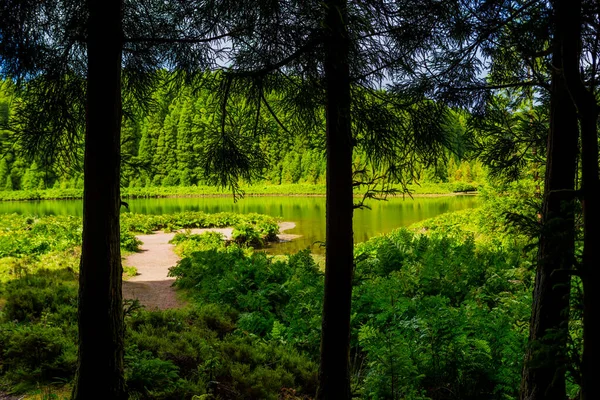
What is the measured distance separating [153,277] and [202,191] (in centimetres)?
4399

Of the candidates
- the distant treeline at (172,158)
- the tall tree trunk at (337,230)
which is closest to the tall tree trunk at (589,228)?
the tall tree trunk at (337,230)

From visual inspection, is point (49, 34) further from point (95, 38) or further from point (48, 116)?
point (95, 38)

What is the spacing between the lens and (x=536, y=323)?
304 centimetres

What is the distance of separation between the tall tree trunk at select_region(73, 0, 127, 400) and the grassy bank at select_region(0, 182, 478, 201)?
133 ft

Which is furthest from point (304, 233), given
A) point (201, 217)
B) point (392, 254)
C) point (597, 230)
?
point (597, 230)

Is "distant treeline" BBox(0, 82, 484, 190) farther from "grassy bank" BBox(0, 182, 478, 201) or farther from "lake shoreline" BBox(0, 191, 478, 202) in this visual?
"lake shoreline" BBox(0, 191, 478, 202)

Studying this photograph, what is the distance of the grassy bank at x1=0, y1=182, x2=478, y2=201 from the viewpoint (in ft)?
153

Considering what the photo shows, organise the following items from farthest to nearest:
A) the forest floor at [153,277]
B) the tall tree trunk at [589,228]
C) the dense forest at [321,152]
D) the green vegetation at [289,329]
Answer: the forest floor at [153,277] < the green vegetation at [289,329] < the dense forest at [321,152] < the tall tree trunk at [589,228]

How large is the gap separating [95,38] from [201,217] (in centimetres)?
1872

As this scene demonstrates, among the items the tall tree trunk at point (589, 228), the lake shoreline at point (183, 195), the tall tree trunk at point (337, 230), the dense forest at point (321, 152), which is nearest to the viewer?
the tall tree trunk at point (589, 228)

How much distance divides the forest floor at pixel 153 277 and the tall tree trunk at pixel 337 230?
379 centimetres

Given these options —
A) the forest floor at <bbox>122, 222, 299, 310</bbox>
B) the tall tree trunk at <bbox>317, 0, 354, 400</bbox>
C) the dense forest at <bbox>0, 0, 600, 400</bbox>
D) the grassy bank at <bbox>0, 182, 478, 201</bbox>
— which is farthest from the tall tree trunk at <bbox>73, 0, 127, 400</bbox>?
the grassy bank at <bbox>0, 182, 478, 201</bbox>

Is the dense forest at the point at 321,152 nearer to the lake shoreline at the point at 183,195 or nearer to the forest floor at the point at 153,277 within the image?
the forest floor at the point at 153,277

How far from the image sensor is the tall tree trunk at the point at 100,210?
2961 mm
